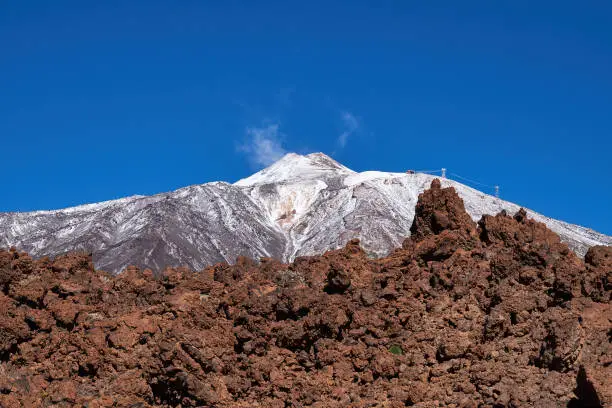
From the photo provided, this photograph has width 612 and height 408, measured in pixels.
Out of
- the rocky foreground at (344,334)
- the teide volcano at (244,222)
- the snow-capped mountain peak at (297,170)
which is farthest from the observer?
the snow-capped mountain peak at (297,170)

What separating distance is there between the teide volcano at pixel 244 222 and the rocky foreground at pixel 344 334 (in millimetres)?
62344

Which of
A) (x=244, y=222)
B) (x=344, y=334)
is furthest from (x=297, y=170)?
(x=344, y=334)

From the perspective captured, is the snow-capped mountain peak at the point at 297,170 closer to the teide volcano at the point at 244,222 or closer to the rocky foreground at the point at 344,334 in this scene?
the teide volcano at the point at 244,222

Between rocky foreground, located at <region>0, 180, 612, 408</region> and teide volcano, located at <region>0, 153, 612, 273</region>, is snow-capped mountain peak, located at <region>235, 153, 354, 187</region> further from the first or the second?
rocky foreground, located at <region>0, 180, 612, 408</region>

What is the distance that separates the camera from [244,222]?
3698 inches

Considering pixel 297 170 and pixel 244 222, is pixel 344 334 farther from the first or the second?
pixel 297 170

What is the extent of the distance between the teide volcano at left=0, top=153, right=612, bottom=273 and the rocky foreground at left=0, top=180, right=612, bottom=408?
2455 inches

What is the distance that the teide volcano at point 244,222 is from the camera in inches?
3199

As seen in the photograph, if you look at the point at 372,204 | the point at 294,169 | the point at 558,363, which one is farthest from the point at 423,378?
the point at 294,169

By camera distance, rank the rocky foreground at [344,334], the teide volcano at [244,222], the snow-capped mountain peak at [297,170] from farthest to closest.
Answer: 1. the snow-capped mountain peak at [297,170]
2. the teide volcano at [244,222]
3. the rocky foreground at [344,334]

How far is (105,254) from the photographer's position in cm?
7788

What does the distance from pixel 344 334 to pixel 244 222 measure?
8298cm

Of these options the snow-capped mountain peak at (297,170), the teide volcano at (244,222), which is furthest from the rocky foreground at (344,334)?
the snow-capped mountain peak at (297,170)

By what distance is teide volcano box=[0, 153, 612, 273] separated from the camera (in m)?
81.2
